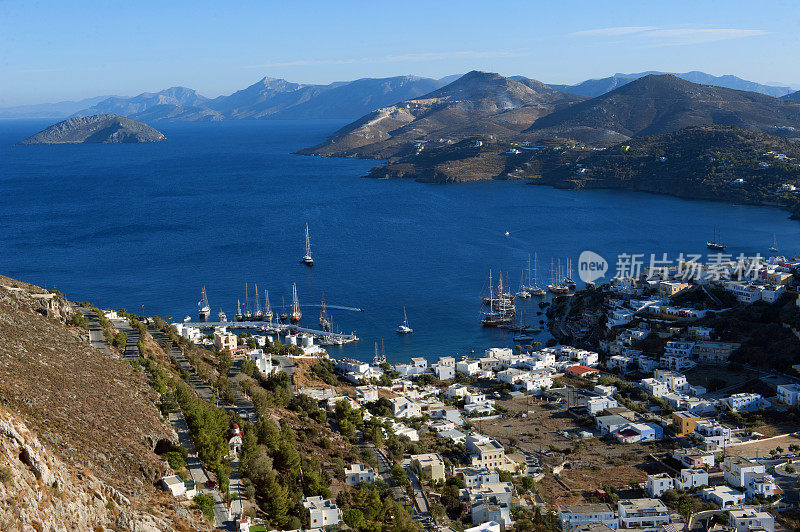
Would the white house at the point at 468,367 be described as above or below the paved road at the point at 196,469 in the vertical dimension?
below

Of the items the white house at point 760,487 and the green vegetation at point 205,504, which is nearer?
the green vegetation at point 205,504

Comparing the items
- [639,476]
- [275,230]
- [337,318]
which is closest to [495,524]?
[639,476]

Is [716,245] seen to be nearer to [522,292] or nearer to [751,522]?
[522,292]

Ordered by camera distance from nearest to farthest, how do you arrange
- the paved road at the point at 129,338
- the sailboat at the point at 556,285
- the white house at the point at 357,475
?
the white house at the point at 357,475
the paved road at the point at 129,338
the sailboat at the point at 556,285

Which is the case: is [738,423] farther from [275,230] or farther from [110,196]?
[110,196]

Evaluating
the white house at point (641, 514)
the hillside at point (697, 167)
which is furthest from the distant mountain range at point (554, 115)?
the white house at point (641, 514)

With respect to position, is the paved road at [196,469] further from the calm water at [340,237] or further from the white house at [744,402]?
the calm water at [340,237]

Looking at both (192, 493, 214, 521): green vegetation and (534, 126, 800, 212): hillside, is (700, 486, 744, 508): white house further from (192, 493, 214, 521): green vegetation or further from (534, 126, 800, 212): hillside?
(534, 126, 800, 212): hillside
